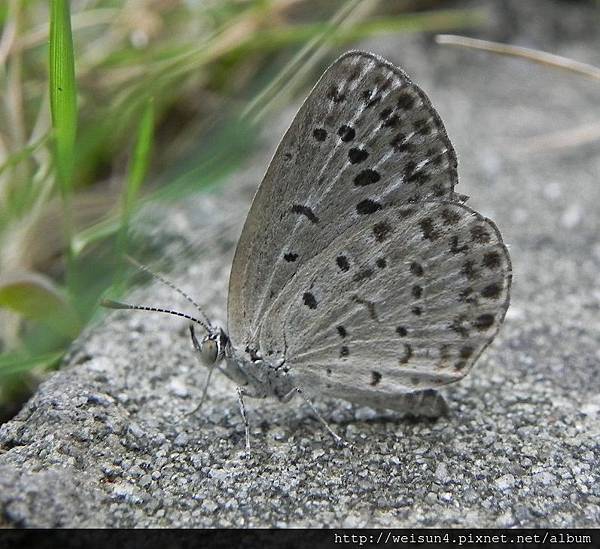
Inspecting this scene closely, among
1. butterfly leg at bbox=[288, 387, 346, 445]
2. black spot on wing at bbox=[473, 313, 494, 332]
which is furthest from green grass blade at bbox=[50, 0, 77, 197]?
black spot on wing at bbox=[473, 313, 494, 332]

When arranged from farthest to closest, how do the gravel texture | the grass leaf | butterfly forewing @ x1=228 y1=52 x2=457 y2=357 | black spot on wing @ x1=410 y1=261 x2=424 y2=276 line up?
the grass leaf, black spot on wing @ x1=410 y1=261 x2=424 y2=276, butterfly forewing @ x1=228 y1=52 x2=457 y2=357, the gravel texture

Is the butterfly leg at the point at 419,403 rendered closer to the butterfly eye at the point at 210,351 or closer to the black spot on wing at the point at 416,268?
the black spot on wing at the point at 416,268

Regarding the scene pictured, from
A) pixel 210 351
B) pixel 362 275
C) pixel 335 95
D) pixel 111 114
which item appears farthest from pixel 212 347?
pixel 111 114

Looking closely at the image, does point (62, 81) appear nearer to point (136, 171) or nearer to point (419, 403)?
point (136, 171)

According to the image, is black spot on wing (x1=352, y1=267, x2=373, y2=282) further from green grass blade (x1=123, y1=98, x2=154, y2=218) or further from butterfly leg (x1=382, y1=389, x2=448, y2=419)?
green grass blade (x1=123, y1=98, x2=154, y2=218)

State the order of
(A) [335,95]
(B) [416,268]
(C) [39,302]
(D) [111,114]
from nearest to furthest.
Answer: (A) [335,95], (B) [416,268], (C) [39,302], (D) [111,114]

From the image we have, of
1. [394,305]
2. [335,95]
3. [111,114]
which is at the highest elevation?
[111,114]

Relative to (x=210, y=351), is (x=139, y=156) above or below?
above
